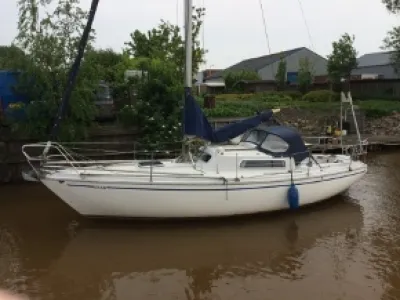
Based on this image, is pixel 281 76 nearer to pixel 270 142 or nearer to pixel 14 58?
pixel 14 58

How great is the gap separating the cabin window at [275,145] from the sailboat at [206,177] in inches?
1.1

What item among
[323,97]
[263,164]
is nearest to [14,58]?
[263,164]

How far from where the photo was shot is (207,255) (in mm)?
9477

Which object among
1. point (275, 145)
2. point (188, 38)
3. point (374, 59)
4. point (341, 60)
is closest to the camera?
point (188, 38)

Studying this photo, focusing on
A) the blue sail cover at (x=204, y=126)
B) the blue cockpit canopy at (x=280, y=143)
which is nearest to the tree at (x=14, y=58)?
the blue sail cover at (x=204, y=126)

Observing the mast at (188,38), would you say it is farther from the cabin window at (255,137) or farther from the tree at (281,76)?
the tree at (281,76)

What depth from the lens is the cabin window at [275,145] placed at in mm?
11844

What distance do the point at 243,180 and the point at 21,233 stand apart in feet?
18.5

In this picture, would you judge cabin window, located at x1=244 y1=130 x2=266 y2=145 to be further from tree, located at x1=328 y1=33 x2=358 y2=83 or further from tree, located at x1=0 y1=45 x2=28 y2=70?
tree, located at x1=328 y1=33 x2=358 y2=83

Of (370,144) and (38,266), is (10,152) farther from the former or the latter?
(370,144)

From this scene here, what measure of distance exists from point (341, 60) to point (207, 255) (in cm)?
3187

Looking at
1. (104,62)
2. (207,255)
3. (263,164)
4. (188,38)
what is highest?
(104,62)

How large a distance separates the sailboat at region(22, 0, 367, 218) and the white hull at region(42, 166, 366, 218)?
0.02 metres

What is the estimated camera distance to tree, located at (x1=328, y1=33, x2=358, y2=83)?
37219 millimetres
